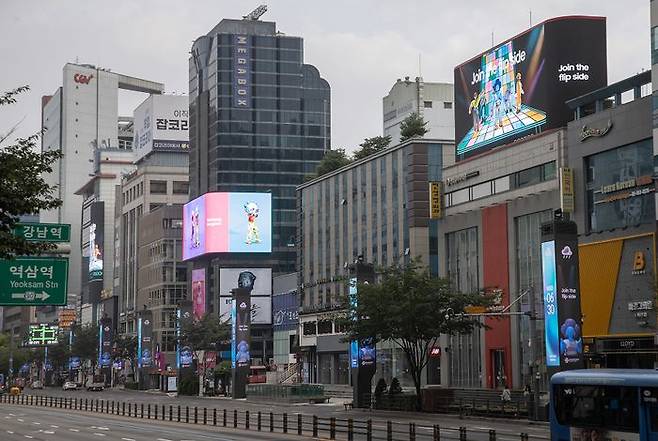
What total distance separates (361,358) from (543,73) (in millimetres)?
24401

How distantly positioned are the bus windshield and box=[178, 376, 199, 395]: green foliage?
98181 mm

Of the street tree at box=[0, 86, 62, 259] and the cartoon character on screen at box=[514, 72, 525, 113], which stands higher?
the cartoon character on screen at box=[514, 72, 525, 113]

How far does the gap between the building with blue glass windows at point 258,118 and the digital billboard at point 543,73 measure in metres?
96.5

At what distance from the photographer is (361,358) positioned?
264 ft

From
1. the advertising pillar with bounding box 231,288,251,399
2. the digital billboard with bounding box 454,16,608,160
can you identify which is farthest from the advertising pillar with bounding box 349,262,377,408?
the advertising pillar with bounding box 231,288,251,399

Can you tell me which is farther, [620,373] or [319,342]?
[319,342]

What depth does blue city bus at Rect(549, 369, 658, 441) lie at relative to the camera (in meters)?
27.4

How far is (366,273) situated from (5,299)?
47.6 metres

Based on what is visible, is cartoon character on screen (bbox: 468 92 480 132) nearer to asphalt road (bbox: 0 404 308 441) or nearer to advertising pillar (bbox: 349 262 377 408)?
advertising pillar (bbox: 349 262 377 408)

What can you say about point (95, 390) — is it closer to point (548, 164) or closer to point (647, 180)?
point (548, 164)

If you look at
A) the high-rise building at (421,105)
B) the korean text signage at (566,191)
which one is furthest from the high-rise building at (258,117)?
the korean text signage at (566,191)

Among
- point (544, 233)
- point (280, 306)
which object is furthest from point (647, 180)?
point (280, 306)

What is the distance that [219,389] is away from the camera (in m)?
126

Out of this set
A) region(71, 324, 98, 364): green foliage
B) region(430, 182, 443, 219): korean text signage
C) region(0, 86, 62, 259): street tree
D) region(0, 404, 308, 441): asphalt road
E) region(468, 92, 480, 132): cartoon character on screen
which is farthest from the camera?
region(71, 324, 98, 364): green foliage
